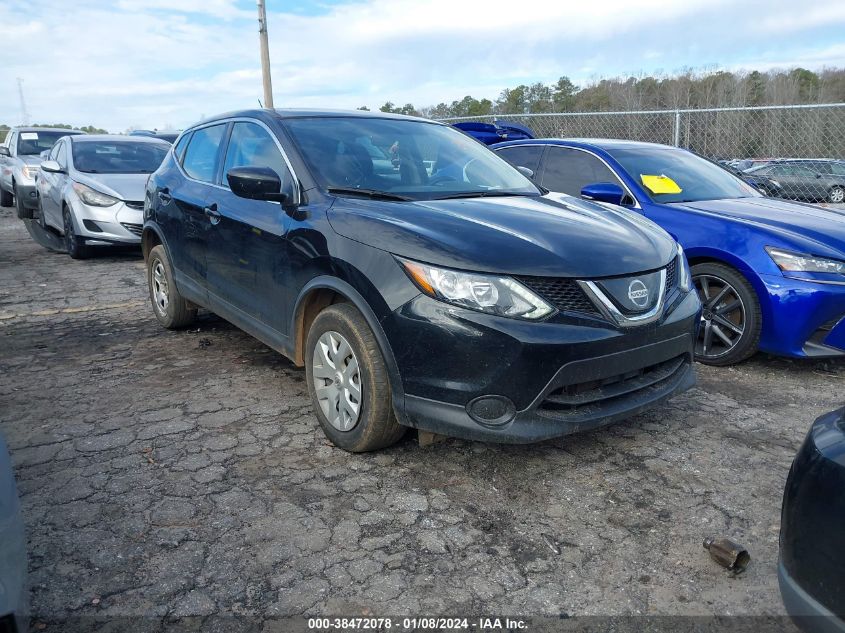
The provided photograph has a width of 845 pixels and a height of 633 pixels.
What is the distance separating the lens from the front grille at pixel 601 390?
9.43ft

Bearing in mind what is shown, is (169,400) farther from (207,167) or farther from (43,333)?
(43,333)

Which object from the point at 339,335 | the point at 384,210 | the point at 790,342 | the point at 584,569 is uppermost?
the point at 384,210

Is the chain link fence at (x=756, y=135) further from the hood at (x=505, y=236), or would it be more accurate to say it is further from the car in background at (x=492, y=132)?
the hood at (x=505, y=236)

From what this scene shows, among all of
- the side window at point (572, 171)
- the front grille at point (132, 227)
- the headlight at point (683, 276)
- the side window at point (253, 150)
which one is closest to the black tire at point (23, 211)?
the front grille at point (132, 227)

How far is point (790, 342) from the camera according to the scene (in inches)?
169

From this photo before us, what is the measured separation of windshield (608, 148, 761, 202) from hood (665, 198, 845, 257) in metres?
0.16

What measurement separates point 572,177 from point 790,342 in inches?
87.9

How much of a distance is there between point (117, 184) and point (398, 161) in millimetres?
6288

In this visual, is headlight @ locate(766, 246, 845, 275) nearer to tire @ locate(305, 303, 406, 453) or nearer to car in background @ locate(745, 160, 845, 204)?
tire @ locate(305, 303, 406, 453)

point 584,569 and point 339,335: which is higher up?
point 339,335

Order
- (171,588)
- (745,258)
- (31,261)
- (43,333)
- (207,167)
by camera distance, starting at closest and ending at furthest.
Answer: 1. (171,588)
2. (745,258)
3. (207,167)
4. (43,333)
5. (31,261)

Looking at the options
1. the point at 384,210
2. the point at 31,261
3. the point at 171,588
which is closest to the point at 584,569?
the point at 171,588

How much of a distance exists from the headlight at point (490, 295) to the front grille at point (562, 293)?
0.03m

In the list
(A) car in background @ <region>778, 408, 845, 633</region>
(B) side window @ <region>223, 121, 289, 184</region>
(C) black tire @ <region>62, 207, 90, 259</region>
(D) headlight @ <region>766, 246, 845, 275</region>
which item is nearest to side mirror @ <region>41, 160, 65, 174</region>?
(C) black tire @ <region>62, 207, 90, 259</region>
